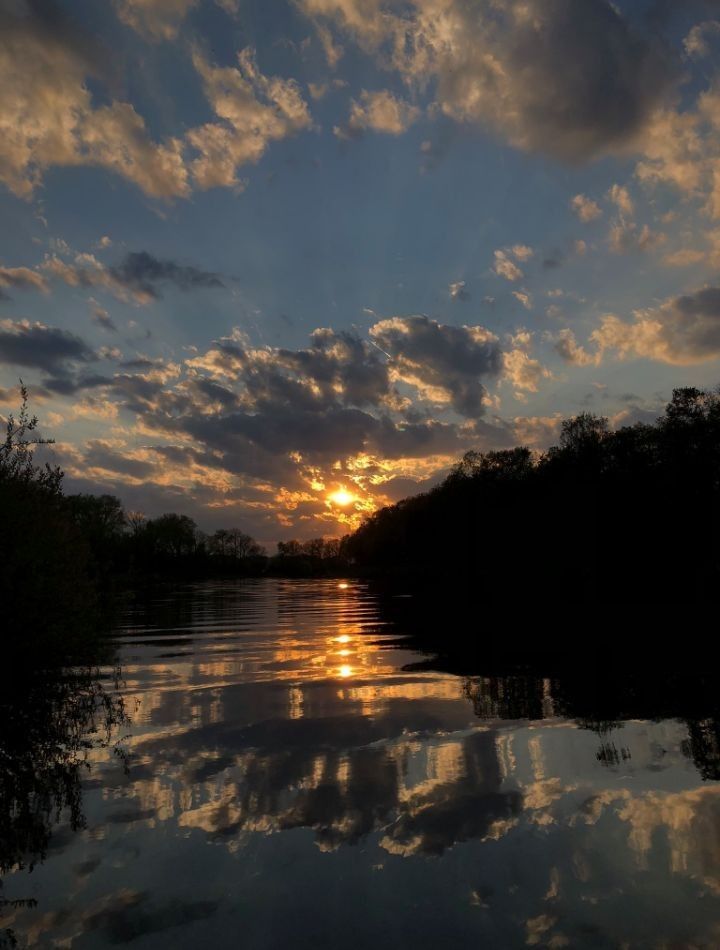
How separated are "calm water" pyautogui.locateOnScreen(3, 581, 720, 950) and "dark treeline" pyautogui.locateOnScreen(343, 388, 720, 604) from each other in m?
37.6

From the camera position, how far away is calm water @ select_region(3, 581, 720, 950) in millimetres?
5301

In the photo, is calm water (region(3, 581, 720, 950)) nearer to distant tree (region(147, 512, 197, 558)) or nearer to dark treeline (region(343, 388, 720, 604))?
dark treeline (region(343, 388, 720, 604))

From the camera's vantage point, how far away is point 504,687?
16.1 metres

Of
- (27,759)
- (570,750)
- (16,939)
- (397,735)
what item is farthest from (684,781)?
(27,759)

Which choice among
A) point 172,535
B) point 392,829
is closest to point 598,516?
point 392,829

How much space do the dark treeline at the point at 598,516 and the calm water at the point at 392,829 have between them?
123 ft

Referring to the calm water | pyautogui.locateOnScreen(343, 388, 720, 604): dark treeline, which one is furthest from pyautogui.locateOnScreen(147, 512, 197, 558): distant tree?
the calm water

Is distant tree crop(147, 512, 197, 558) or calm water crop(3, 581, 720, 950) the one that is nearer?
calm water crop(3, 581, 720, 950)

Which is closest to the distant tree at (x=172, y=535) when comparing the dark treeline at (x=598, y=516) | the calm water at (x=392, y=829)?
the dark treeline at (x=598, y=516)

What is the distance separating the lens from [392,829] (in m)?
7.27

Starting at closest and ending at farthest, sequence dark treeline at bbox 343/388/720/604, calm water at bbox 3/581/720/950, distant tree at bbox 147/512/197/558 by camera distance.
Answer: calm water at bbox 3/581/720/950, dark treeline at bbox 343/388/720/604, distant tree at bbox 147/512/197/558

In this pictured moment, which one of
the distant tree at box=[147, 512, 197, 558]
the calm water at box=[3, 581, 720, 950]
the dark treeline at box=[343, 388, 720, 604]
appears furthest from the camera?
the distant tree at box=[147, 512, 197, 558]

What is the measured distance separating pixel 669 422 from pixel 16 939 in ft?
240

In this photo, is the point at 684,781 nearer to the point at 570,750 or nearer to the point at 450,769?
the point at 570,750
